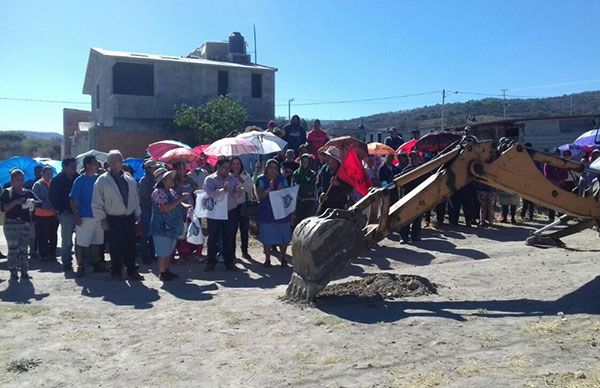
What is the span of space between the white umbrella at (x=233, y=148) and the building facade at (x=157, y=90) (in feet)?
63.6

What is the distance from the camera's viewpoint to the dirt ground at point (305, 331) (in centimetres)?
536

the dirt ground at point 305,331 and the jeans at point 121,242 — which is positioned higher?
the jeans at point 121,242

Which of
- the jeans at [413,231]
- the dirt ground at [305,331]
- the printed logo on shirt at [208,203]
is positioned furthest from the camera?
the jeans at [413,231]

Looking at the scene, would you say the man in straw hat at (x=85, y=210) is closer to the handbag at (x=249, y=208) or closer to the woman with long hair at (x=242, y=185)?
the woman with long hair at (x=242, y=185)

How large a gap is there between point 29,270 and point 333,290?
596cm

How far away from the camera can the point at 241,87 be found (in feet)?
121

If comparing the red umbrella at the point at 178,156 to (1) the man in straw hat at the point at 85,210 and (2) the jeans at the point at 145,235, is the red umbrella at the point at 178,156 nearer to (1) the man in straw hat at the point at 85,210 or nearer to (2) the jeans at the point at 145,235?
(2) the jeans at the point at 145,235

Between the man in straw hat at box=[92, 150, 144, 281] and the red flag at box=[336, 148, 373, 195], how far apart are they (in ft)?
11.5

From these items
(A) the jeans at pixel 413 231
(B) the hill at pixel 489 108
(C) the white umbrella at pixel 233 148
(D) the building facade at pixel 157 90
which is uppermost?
(B) the hill at pixel 489 108

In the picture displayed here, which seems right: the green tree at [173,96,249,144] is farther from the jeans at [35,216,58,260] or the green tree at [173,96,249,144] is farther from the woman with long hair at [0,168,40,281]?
the woman with long hair at [0,168,40,281]

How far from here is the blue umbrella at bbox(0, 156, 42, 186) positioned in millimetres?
13883

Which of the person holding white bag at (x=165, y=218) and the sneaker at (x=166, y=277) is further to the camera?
the sneaker at (x=166, y=277)

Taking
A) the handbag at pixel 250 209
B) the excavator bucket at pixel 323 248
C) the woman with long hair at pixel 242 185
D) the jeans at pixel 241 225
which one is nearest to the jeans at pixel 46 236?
the jeans at pixel 241 225

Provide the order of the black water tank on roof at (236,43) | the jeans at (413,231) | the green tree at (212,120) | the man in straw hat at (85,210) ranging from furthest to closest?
the black water tank on roof at (236,43), the green tree at (212,120), the jeans at (413,231), the man in straw hat at (85,210)
